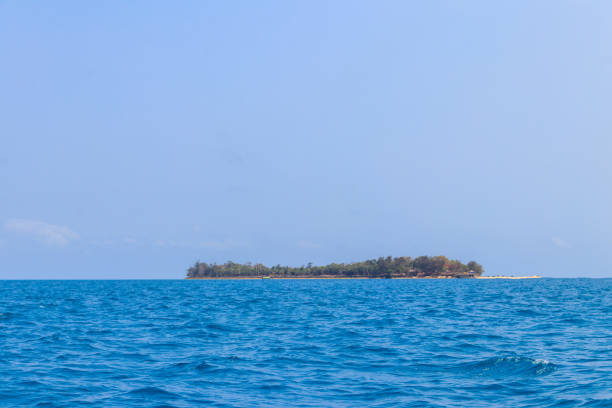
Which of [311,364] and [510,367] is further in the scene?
[311,364]

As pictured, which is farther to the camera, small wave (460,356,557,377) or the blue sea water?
small wave (460,356,557,377)

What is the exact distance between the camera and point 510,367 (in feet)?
71.5

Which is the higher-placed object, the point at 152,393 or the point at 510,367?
the point at 510,367

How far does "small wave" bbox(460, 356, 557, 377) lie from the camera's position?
20969 millimetres

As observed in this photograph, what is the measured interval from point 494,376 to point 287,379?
7510mm

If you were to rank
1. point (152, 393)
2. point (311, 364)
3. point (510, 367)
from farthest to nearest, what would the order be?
point (311, 364), point (510, 367), point (152, 393)

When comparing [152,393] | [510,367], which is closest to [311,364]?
[152,393]

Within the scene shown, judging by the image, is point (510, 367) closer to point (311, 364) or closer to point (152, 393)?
point (311, 364)

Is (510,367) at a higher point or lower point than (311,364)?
higher

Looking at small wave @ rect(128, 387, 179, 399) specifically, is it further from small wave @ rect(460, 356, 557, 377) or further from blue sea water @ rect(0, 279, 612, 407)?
small wave @ rect(460, 356, 557, 377)

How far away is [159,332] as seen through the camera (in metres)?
34.9

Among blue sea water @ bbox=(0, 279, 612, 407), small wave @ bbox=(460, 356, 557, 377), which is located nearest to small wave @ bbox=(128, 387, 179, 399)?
blue sea water @ bbox=(0, 279, 612, 407)

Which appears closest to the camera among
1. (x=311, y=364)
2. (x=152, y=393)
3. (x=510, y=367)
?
(x=152, y=393)

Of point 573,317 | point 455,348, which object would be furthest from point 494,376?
point 573,317
